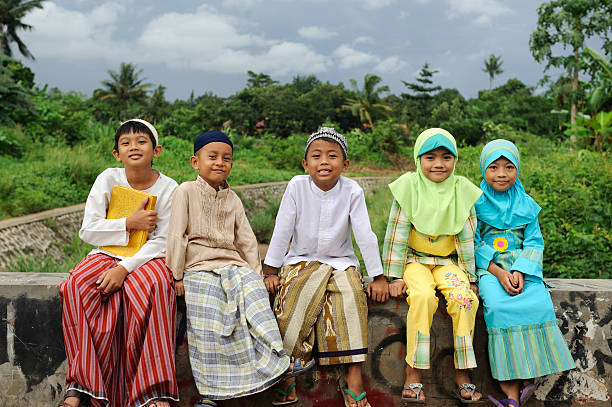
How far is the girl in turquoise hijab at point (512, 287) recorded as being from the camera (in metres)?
2.26

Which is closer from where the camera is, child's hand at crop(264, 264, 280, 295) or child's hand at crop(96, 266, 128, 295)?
child's hand at crop(96, 266, 128, 295)

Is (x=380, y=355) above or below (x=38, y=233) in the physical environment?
below

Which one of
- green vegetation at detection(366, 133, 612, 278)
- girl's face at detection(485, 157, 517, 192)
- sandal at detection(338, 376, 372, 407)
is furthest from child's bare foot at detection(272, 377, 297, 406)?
green vegetation at detection(366, 133, 612, 278)

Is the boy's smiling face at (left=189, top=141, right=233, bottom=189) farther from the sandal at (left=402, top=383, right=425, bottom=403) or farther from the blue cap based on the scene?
the sandal at (left=402, top=383, right=425, bottom=403)

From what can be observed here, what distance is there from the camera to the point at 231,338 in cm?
215

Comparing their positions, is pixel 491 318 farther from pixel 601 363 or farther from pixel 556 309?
pixel 601 363

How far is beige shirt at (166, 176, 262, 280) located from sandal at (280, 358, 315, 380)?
50 cm

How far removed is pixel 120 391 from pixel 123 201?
94 centimetres

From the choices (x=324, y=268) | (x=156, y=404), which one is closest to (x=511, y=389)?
(x=324, y=268)

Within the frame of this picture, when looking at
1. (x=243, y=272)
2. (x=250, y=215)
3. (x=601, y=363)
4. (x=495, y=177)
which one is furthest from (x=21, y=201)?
(x=601, y=363)

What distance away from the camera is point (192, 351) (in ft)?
7.01

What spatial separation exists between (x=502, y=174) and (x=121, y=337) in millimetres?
2165

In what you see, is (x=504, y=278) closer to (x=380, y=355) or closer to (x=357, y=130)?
(x=380, y=355)

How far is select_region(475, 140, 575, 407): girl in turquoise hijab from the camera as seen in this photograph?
7.41ft
